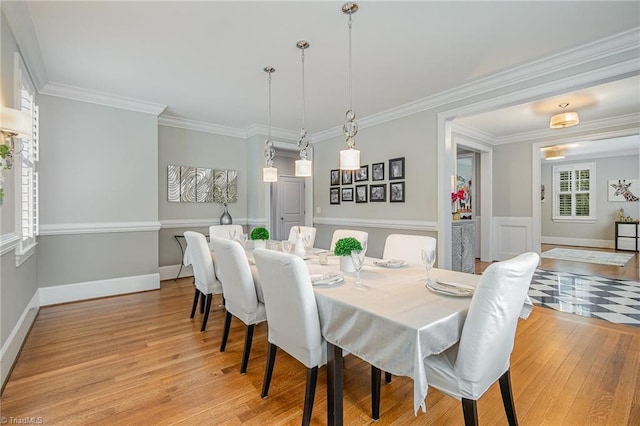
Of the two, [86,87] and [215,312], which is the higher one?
[86,87]

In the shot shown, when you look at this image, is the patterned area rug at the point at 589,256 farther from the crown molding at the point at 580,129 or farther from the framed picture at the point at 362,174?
the framed picture at the point at 362,174

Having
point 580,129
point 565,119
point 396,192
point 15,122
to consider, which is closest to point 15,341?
point 15,122

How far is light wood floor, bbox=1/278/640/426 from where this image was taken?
66.9 inches

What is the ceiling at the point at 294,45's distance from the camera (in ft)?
7.18

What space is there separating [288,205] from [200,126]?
2.84 metres

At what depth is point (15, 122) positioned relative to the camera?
1.89 m

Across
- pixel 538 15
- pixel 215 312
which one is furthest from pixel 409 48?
pixel 215 312

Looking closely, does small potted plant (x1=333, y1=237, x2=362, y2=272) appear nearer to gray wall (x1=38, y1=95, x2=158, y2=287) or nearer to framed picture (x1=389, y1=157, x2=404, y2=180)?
framed picture (x1=389, y1=157, x2=404, y2=180)

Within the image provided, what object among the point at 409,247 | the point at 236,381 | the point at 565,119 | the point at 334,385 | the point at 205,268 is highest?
the point at 565,119

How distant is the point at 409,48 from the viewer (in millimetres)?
2693

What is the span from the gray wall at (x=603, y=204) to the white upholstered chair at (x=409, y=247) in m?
8.36

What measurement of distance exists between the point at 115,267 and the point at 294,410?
11.1ft

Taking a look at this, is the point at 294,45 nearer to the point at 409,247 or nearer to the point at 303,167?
the point at 303,167

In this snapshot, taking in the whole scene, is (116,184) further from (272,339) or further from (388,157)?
(388,157)
